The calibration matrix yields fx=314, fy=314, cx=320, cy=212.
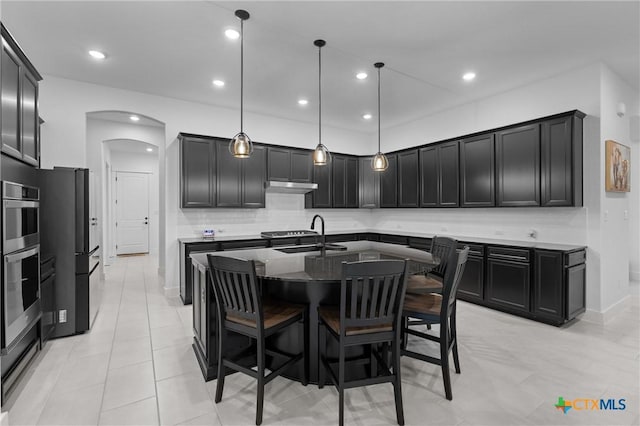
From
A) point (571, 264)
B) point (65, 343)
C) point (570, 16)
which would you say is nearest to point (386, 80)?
point (570, 16)

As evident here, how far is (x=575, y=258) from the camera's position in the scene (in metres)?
3.57

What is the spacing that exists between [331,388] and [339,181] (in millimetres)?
4280

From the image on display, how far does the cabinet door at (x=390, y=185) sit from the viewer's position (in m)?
5.88

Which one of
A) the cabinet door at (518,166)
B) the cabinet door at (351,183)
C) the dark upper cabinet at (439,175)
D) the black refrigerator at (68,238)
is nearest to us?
the black refrigerator at (68,238)

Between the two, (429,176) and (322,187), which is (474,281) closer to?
(429,176)

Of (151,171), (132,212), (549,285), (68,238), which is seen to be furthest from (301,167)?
(132,212)

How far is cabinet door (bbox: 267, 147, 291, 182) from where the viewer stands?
5.28m

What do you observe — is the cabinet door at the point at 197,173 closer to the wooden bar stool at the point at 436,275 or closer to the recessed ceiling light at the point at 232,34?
the recessed ceiling light at the point at 232,34

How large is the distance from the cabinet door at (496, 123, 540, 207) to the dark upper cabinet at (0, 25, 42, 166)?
514 centimetres

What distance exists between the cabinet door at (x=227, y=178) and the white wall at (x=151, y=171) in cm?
487

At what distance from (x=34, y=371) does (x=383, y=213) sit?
5679mm

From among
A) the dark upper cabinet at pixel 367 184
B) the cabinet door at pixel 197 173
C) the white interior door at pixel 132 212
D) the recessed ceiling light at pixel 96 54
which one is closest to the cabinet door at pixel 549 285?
the dark upper cabinet at pixel 367 184

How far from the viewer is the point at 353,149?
6.78 meters

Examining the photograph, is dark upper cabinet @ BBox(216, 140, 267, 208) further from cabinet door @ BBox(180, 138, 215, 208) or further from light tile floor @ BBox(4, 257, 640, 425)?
light tile floor @ BBox(4, 257, 640, 425)
